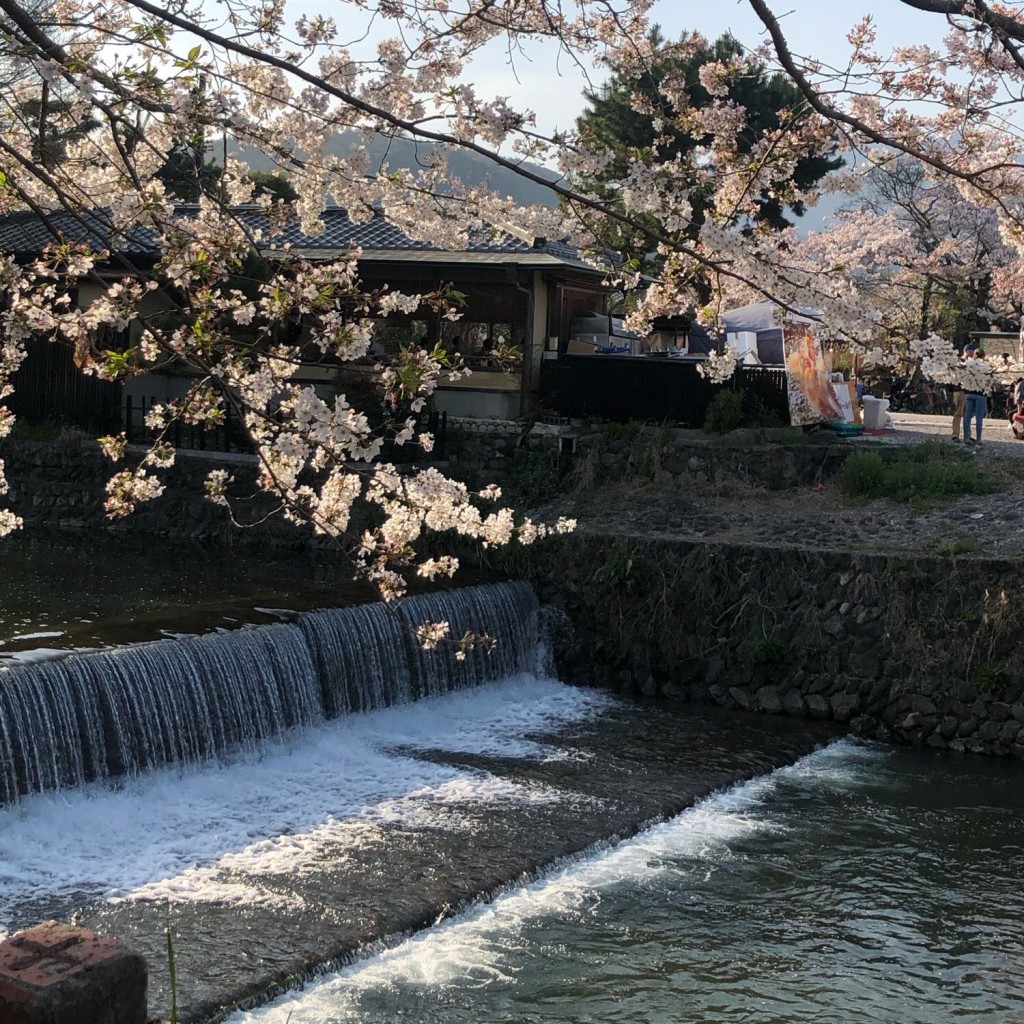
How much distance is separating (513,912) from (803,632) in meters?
5.43

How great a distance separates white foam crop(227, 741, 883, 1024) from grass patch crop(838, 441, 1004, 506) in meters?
4.88

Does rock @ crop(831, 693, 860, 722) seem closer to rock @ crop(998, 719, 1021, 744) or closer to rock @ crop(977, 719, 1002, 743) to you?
rock @ crop(977, 719, 1002, 743)

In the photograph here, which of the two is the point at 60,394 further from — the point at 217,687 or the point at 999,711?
the point at 999,711

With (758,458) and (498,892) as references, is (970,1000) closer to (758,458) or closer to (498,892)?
(498,892)

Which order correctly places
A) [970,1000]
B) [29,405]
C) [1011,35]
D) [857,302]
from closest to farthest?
[1011,35] → [857,302] → [970,1000] → [29,405]

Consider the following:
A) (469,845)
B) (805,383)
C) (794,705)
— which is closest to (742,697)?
(794,705)

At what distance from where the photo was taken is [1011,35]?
361 centimetres

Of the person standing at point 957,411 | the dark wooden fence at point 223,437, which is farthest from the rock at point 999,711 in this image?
the dark wooden fence at point 223,437

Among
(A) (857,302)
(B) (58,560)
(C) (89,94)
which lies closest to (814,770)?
(A) (857,302)

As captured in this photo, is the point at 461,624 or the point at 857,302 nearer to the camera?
the point at 857,302

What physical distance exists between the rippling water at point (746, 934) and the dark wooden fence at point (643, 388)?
24.0 ft

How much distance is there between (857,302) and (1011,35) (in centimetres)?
85

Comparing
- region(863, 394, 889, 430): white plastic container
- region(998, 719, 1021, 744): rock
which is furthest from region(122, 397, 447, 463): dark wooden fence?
region(998, 719, 1021, 744): rock

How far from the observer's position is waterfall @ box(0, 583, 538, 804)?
785 centimetres
